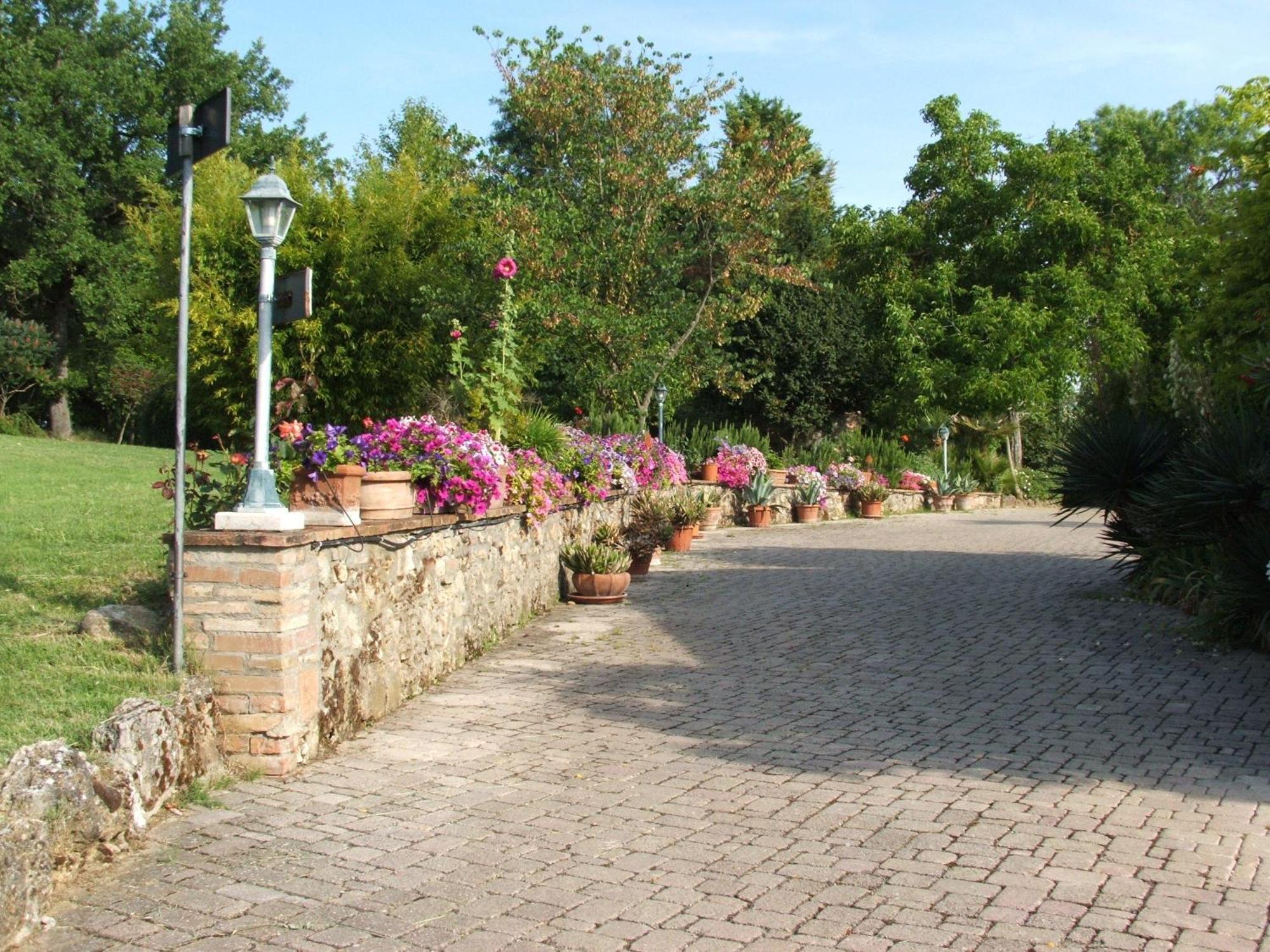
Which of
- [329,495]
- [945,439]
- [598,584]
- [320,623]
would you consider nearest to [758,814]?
[320,623]

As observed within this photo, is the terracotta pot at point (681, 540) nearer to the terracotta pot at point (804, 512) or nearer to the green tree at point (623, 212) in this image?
the green tree at point (623, 212)

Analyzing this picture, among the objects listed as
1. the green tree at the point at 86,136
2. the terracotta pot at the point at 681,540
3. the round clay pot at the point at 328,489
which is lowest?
the terracotta pot at the point at 681,540

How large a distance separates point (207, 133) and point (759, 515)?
15526 mm

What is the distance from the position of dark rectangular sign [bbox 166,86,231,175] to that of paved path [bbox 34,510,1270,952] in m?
3.07

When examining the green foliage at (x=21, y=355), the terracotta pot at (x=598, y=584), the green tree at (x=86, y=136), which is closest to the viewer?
the terracotta pot at (x=598, y=584)

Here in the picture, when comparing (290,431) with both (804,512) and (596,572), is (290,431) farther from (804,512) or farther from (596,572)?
(804,512)

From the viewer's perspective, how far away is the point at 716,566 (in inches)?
553

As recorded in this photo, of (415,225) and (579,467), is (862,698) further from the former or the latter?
(415,225)

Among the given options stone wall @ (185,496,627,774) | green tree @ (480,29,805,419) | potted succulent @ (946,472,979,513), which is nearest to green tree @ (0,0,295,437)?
green tree @ (480,29,805,419)

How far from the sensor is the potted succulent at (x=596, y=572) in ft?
36.0

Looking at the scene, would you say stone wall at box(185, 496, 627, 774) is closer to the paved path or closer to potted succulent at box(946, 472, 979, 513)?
the paved path

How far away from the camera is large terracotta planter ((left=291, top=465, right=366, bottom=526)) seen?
21.5ft

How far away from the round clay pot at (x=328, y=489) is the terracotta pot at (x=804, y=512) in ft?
50.5

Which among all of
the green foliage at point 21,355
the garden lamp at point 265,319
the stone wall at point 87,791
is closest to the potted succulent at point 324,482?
the garden lamp at point 265,319
